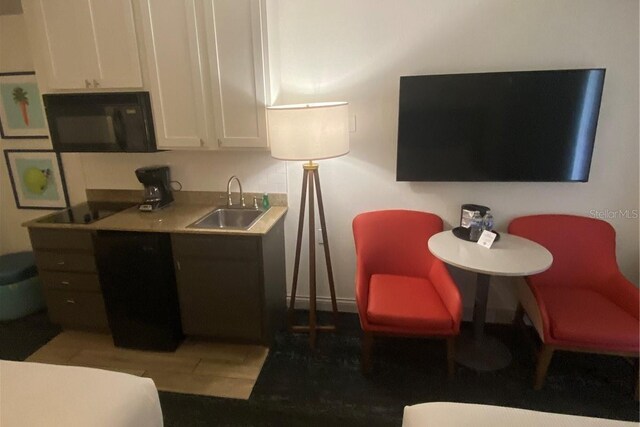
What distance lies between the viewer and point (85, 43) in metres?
2.31

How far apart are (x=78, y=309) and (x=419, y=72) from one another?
2732 mm

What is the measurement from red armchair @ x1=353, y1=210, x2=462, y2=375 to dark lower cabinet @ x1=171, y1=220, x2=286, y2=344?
58 centimetres

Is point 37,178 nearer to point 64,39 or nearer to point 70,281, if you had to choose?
point 70,281

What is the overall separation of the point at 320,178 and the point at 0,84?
8.31ft

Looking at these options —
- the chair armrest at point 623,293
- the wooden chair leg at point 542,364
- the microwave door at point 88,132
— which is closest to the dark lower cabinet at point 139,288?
the microwave door at point 88,132

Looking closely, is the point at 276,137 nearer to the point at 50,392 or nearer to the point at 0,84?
the point at 50,392

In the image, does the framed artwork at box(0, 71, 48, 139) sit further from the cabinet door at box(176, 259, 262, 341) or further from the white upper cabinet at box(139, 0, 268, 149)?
the cabinet door at box(176, 259, 262, 341)

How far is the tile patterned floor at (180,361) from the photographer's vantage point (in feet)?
7.06

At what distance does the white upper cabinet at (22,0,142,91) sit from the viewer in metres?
2.25

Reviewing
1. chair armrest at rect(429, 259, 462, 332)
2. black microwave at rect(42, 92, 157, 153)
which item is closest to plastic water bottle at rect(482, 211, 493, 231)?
chair armrest at rect(429, 259, 462, 332)

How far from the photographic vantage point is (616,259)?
239cm

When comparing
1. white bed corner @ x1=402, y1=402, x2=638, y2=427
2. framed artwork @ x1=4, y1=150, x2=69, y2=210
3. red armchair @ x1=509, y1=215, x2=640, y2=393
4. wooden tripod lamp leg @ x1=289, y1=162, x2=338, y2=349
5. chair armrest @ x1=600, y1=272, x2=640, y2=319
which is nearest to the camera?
white bed corner @ x1=402, y1=402, x2=638, y2=427

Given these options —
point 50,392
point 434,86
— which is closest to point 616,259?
point 434,86

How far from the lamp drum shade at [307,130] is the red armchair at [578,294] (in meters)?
1.30
